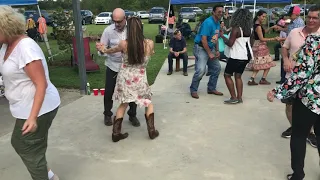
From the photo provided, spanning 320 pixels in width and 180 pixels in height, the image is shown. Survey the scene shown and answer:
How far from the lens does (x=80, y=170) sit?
3.27 metres

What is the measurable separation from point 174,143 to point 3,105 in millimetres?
3204

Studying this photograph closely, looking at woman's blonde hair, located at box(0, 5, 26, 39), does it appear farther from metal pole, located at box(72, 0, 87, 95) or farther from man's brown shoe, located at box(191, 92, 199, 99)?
man's brown shoe, located at box(191, 92, 199, 99)

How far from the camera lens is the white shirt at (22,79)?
86.3 inches

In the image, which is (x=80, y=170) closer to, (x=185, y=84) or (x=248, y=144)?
(x=248, y=144)

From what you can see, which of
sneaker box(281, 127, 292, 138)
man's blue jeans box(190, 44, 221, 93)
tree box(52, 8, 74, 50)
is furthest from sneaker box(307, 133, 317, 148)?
tree box(52, 8, 74, 50)

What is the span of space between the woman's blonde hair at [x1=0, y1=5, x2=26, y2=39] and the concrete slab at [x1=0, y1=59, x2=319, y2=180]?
1.55 meters

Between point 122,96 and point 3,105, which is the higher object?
point 122,96

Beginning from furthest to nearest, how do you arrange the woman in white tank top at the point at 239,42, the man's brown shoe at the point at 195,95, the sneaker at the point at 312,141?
the man's brown shoe at the point at 195,95 → the woman in white tank top at the point at 239,42 → the sneaker at the point at 312,141

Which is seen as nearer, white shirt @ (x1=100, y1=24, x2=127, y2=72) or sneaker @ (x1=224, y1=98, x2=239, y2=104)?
white shirt @ (x1=100, y1=24, x2=127, y2=72)

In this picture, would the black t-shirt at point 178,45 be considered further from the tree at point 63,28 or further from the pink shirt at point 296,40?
the pink shirt at point 296,40

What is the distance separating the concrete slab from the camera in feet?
10.5

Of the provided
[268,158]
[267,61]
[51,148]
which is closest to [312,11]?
[268,158]

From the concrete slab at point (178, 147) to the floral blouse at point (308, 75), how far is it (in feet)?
2.94

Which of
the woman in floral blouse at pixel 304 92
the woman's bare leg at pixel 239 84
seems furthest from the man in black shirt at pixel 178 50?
the woman in floral blouse at pixel 304 92
